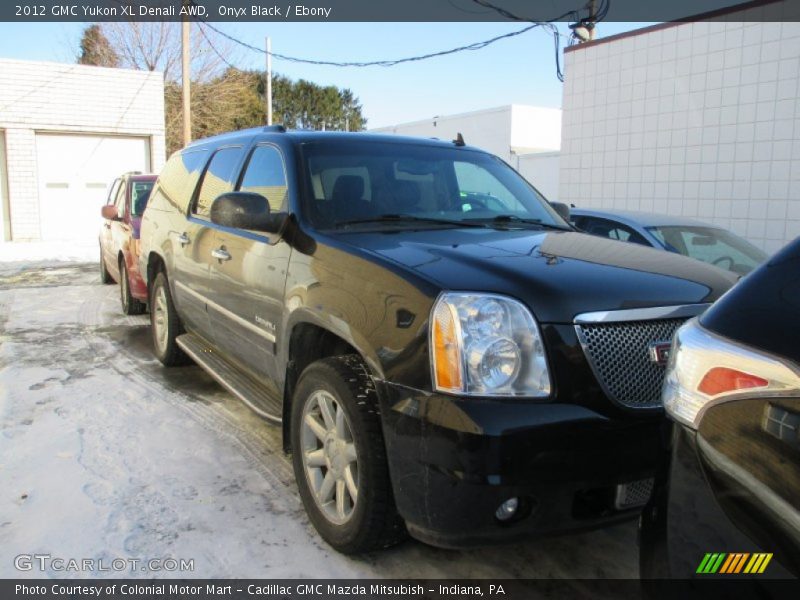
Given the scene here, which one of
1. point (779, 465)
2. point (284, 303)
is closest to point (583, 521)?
point (779, 465)

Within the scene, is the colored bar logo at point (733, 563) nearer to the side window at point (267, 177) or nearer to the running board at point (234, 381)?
the running board at point (234, 381)

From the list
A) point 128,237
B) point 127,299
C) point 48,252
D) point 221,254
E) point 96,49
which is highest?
point 96,49

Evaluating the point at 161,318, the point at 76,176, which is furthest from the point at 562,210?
the point at 76,176

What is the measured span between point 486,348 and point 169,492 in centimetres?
205

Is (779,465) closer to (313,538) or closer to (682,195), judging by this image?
(313,538)

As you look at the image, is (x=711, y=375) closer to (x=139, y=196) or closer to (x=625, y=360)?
(x=625, y=360)

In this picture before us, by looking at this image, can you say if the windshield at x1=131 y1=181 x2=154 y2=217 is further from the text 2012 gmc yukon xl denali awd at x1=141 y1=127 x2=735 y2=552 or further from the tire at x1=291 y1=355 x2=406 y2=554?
the tire at x1=291 y1=355 x2=406 y2=554

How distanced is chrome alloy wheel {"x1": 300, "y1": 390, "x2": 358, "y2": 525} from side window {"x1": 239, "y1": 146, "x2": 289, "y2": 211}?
1232 mm

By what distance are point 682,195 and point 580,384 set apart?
33.6 feet

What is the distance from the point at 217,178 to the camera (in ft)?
16.0

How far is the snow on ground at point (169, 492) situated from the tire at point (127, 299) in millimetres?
2086

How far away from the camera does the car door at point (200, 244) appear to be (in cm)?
464

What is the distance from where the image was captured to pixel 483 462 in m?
2.33

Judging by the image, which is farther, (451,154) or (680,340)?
(451,154)
